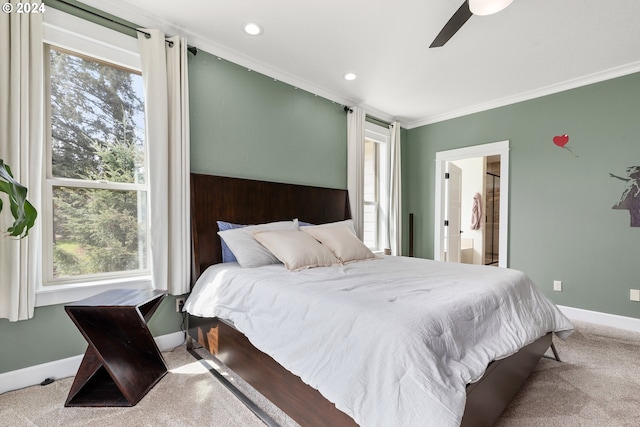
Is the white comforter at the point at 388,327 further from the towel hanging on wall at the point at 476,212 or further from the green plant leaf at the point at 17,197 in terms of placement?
the towel hanging on wall at the point at 476,212

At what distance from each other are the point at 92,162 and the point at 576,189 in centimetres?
462

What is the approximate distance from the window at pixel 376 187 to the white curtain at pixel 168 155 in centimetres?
262

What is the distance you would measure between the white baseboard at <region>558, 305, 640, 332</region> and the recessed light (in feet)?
13.8

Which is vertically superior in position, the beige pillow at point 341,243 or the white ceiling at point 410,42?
the white ceiling at point 410,42

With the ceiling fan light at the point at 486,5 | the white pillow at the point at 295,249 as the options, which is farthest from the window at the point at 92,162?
the ceiling fan light at the point at 486,5

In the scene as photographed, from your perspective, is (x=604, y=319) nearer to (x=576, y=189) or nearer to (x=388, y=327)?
(x=576, y=189)

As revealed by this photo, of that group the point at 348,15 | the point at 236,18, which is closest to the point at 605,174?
the point at 348,15

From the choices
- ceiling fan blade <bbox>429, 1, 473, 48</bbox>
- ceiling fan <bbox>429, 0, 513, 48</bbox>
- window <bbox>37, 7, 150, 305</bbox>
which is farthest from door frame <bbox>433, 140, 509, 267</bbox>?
window <bbox>37, 7, 150, 305</bbox>

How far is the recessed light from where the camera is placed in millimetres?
2422

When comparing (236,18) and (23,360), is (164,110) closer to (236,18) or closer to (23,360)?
(236,18)

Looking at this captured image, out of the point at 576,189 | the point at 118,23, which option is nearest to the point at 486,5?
the point at 118,23

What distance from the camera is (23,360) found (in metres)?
1.88

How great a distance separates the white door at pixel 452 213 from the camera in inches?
181

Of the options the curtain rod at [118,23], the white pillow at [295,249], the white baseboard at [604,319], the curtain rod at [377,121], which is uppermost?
the curtain rod at [118,23]
